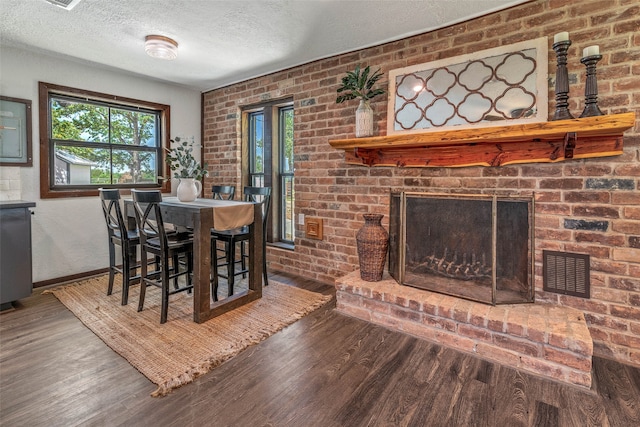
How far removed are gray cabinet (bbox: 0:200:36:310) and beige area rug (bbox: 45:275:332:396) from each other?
1.06 feet

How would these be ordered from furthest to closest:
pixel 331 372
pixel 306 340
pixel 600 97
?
pixel 306 340
pixel 600 97
pixel 331 372

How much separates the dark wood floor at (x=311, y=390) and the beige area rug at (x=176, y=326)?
8 cm

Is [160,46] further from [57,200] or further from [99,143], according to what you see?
[57,200]

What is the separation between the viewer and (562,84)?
76.9 inches

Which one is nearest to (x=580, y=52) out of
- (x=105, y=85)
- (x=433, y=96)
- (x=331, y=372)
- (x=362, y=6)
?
(x=433, y=96)

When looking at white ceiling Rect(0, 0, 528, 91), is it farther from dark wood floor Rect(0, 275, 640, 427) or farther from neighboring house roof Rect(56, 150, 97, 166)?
dark wood floor Rect(0, 275, 640, 427)

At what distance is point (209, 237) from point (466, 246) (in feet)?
6.34

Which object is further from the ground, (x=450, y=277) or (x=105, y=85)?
(x=105, y=85)

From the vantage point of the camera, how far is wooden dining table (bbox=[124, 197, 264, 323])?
92.4 inches

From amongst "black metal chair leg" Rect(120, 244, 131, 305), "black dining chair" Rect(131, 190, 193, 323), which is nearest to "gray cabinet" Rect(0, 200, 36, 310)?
"black metal chair leg" Rect(120, 244, 131, 305)

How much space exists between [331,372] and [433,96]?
216 cm

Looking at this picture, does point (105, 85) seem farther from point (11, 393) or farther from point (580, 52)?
point (580, 52)

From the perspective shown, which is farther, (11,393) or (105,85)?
(105,85)

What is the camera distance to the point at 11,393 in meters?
1.62
